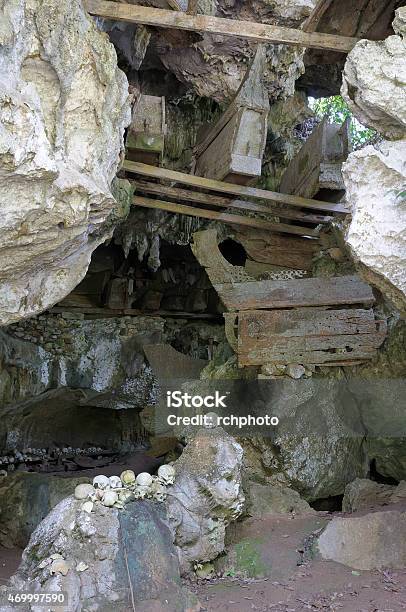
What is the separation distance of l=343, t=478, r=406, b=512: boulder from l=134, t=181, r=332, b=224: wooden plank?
11.6 ft

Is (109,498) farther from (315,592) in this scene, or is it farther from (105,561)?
(315,592)

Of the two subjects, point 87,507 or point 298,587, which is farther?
point 298,587

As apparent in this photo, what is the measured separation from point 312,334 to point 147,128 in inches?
130

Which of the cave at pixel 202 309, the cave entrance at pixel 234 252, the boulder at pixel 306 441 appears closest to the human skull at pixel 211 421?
the cave at pixel 202 309

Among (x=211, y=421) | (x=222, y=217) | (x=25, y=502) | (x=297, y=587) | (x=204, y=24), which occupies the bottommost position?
(x=25, y=502)

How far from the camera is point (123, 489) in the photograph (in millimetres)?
5348

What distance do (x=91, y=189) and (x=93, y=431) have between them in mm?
8489

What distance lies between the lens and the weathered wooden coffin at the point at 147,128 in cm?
666

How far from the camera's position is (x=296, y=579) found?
17.7 ft

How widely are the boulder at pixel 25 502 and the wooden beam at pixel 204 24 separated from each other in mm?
5478

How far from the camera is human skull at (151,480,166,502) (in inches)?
218

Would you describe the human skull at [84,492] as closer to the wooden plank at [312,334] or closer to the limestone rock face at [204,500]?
the limestone rock face at [204,500]

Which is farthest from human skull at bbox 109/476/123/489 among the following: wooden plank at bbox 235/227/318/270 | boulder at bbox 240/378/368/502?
wooden plank at bbox 235/227/318/270

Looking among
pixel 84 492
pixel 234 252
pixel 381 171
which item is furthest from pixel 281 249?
pixel 84 492
